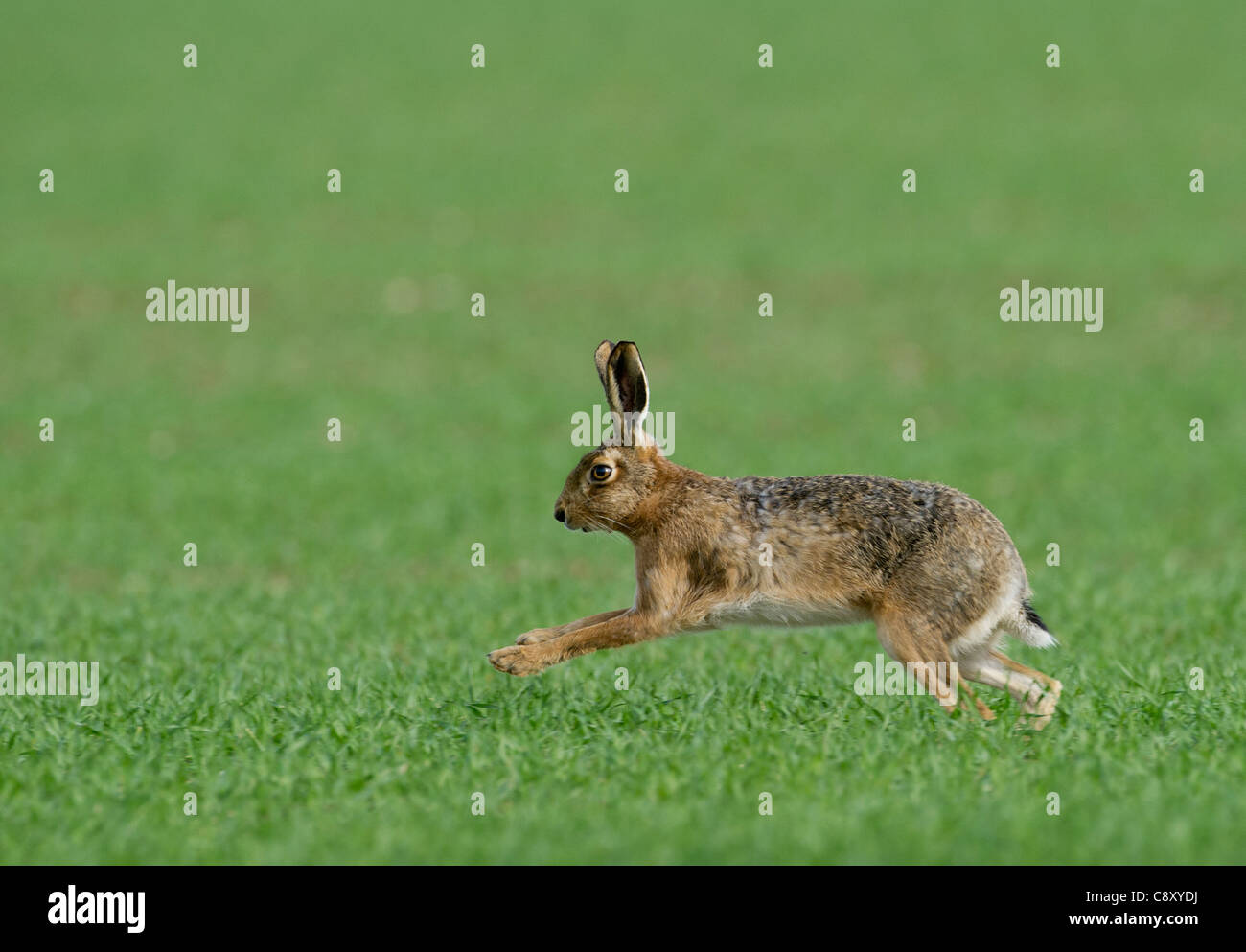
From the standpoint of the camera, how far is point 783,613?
692cm

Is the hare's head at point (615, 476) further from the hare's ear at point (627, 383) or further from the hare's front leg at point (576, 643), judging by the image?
the hare's front leg at point (576, 643)

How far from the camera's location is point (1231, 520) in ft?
49.8

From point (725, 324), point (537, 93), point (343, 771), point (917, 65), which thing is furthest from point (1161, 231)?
point (343, 771)

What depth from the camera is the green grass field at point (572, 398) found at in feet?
19.7

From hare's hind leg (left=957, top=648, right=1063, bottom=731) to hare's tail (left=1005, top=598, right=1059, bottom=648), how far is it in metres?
0.15

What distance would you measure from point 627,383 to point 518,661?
129 cm
